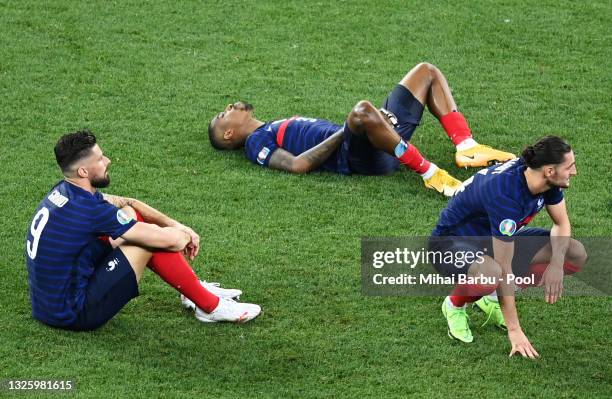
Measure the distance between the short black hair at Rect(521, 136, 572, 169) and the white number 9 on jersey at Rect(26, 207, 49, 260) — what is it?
8.70 feet

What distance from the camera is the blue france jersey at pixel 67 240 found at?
6.08 m

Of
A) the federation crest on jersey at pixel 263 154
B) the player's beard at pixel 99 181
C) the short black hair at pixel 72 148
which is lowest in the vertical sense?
the federation crest on jersey at pixel 263 154

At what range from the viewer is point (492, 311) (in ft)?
21.9

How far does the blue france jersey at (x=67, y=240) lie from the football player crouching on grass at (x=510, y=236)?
1902 millimetres

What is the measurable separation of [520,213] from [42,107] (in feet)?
15.8

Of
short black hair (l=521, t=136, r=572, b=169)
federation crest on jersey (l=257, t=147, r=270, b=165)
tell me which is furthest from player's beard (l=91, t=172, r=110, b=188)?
federation crest on jersey (l=257, t=147, r=270, b=165)

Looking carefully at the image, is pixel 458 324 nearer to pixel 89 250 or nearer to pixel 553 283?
pixel 553 283

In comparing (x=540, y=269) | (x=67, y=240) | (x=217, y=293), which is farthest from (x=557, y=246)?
(x=67, y=240)

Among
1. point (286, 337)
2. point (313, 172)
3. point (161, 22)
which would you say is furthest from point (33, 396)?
point (161, 22)

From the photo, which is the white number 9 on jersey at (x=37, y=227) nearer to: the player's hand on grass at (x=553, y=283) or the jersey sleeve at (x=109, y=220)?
the jersey sleeve at (x=109, y=220)

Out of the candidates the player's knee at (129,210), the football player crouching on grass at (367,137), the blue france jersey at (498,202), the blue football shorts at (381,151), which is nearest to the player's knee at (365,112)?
the football player crouching on grass at (367,137)

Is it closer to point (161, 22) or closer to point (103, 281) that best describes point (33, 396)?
point (103, 281)

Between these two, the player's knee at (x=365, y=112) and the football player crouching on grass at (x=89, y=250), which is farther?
the player's knee at (x=365, y=112)

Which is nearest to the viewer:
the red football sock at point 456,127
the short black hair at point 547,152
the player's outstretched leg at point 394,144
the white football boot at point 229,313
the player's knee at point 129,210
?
the short black hair at point 547,152
